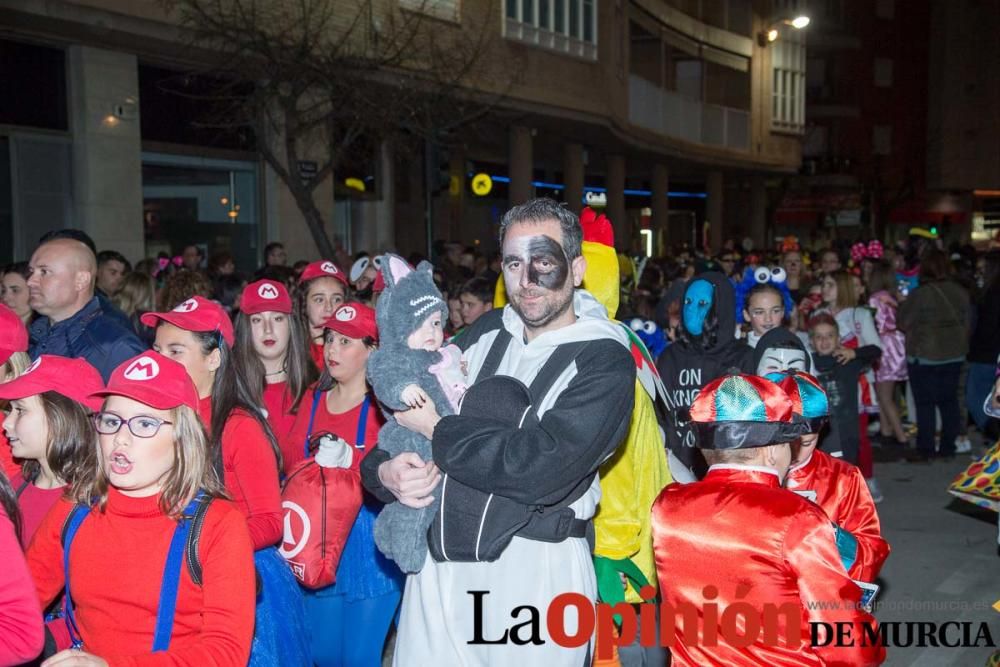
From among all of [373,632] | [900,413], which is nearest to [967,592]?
[373,632]

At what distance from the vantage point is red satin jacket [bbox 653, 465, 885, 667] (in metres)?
2.86

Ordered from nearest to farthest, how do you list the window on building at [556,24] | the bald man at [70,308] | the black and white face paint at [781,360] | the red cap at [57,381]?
1. the red cap at [57,381]
2. the bald man at [70,308]
3. the black and white face paint at [781,360]
4. the window on building at [556,24]

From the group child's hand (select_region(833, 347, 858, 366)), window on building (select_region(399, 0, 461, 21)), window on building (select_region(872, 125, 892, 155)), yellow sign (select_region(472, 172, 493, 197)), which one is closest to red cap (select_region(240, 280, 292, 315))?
child's hand (select_region(833, 347, 858, 366))

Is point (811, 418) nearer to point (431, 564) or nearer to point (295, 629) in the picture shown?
point (431, 564)

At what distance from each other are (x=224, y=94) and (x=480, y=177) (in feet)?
25.2

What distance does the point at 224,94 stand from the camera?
53.5 ft

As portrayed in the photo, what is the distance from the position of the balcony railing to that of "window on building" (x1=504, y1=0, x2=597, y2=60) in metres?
5.53

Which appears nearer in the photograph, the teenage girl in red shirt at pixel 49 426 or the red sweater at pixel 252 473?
the teenage girl in red shirt at pixel 49 426

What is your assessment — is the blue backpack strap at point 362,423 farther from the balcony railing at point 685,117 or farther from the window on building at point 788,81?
the window on building at point 788,81

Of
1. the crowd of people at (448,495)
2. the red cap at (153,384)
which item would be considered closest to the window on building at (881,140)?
the crowd of people at (448,495)

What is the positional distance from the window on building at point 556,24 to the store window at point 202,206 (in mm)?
7178

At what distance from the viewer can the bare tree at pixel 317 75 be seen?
13508 mm

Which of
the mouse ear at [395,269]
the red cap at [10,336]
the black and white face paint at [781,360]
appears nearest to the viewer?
the mouse ear at [395,269]

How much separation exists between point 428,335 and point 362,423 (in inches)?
78.4
